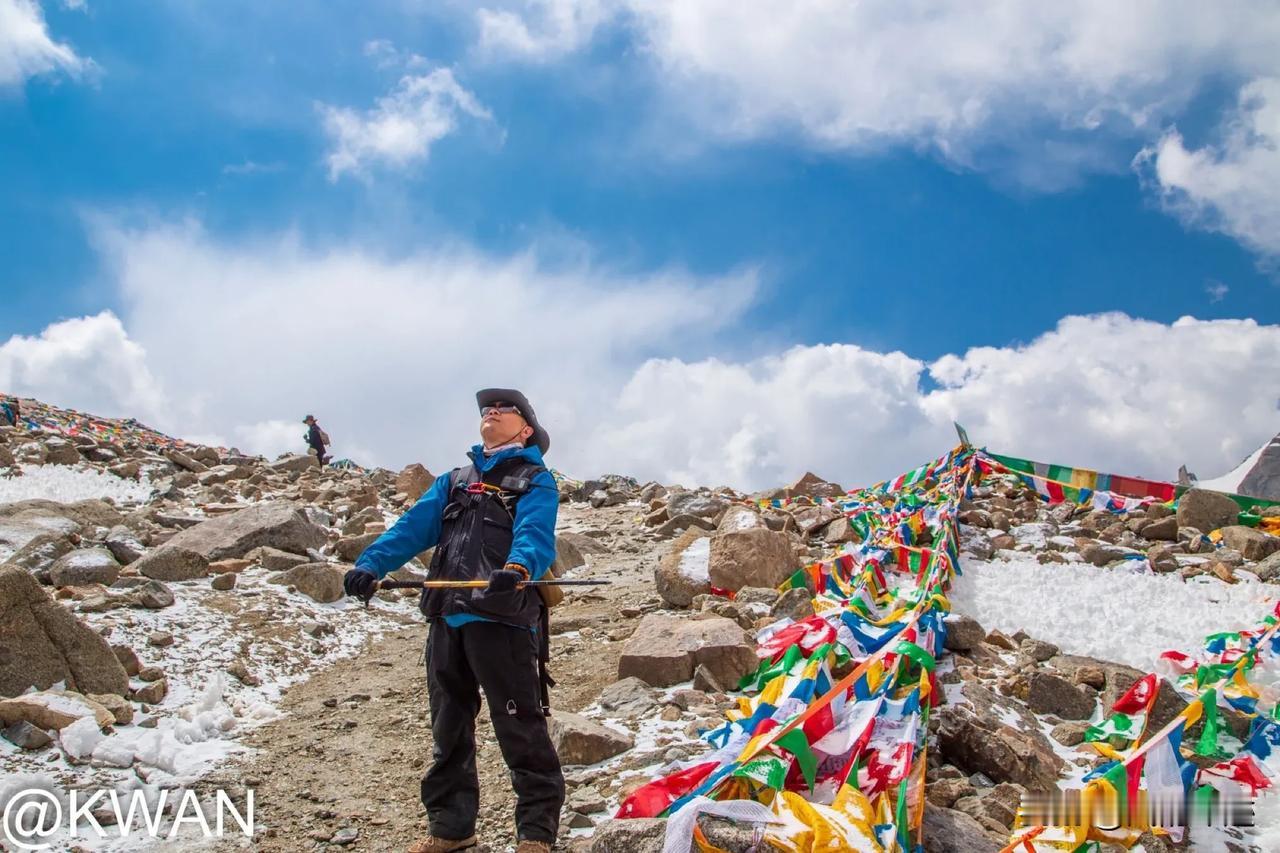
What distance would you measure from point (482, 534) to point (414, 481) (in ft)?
49.0

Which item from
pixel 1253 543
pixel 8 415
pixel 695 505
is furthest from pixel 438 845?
pixel 8 415

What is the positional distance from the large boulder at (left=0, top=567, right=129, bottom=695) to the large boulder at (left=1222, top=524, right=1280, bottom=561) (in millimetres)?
11380

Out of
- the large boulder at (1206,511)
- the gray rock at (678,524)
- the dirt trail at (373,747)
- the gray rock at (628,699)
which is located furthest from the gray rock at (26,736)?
the large boulder at (1206,511)

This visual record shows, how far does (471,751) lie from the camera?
3938mm

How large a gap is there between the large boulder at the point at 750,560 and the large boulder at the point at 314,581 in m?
4.13

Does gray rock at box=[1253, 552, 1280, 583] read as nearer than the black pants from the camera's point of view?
No

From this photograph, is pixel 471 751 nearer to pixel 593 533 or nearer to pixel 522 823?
pixel 522 823

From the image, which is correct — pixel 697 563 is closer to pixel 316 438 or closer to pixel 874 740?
pixel 874 740

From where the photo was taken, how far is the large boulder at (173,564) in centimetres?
840

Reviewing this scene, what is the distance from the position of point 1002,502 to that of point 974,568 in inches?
167

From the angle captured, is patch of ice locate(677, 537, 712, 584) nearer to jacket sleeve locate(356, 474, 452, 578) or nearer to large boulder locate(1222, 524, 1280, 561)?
jacket sleeve locate(356, 474, 452, 578)

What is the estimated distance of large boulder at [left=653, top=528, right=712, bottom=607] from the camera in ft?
28.6

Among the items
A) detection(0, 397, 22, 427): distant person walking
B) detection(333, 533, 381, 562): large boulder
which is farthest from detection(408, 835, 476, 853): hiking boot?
detection(0, 397, 22, 427): distant person walking

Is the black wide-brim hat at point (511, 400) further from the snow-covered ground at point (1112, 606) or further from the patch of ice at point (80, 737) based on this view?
the snow-covered ground at point (1112, 606)
